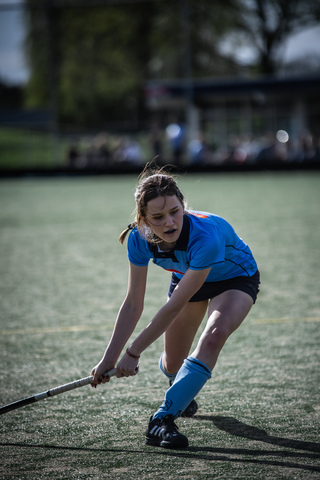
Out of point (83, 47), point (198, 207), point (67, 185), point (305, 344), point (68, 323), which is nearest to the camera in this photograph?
point (305, 344)

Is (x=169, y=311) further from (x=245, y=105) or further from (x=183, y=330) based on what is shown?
(x=245, y=105)

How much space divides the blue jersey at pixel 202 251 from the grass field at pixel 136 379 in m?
0.85

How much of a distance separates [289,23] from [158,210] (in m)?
45.1

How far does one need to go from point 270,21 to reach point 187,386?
150 feet

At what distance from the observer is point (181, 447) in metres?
3.23

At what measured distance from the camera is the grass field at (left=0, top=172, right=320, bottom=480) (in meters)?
3.09

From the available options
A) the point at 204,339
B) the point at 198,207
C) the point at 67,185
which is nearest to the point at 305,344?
the point at 204,339

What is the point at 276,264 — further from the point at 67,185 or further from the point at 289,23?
the point at 289,23

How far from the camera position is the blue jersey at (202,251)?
3268 mm

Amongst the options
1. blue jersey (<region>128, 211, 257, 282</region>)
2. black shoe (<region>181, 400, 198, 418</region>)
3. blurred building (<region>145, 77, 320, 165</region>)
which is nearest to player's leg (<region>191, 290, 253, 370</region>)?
blue jersey (<region>128, 211, 257, 282</region>)

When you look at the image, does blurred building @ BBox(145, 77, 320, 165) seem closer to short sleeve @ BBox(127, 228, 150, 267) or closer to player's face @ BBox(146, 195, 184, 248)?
short sleeve @ BBox(127, 228, 150, 267)

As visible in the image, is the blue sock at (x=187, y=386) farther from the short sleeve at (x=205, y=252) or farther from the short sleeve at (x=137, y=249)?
the short sleeve at (x=137, y=249)

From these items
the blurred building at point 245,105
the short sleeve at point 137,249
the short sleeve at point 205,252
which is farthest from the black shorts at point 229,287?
the blurred building at point 245,105

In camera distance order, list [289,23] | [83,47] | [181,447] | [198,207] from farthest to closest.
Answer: [83,47] < [289,23] < [198,207] < [181,447]
